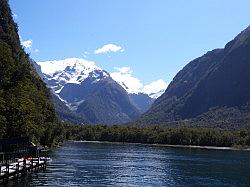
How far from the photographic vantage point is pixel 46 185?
9862 cm

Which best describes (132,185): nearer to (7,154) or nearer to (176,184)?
(176,184)

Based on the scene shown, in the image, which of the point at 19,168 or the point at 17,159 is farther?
the point at 17,159

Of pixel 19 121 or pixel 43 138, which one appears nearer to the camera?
pixel 19 121

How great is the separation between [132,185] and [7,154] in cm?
2945

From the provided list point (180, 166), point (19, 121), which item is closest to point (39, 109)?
point (19, 121)

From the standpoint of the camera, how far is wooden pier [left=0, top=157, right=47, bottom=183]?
9732 cm

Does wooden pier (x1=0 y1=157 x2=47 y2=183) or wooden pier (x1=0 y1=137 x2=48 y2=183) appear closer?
wooden pier (x1=0 y1=157 x2=47 y2=183)

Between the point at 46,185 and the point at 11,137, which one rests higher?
the point at 11,137

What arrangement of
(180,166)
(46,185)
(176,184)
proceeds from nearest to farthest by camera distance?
(46,185) → (176,184) → (180,166)

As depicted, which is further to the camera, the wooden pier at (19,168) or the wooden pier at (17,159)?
the wooden pier at (17,159)

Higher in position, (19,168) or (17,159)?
(17,159)

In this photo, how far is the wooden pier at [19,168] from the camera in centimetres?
9732

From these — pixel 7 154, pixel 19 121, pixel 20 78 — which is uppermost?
pixel 20 78

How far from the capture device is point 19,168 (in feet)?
362
